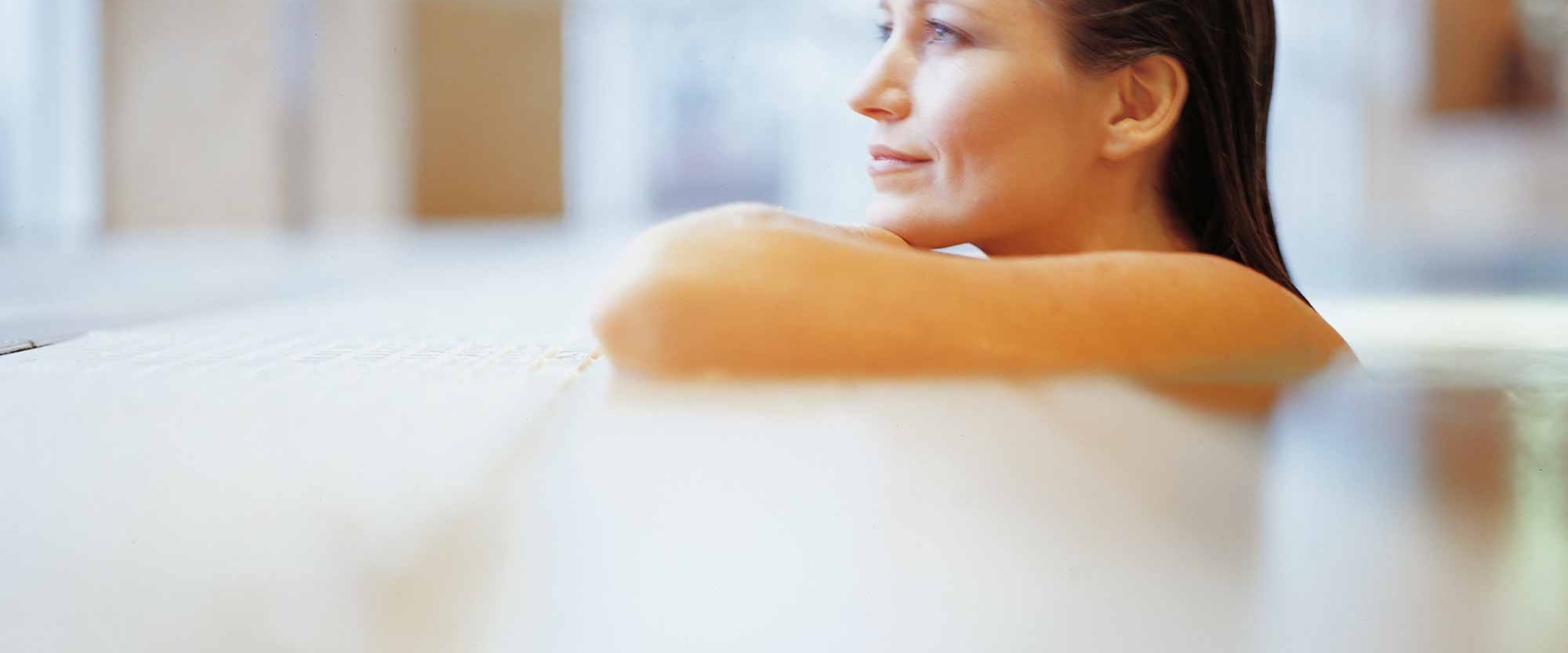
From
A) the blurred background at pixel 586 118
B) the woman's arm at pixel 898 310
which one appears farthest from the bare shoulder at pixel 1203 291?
the blurred background at pixel 586 118

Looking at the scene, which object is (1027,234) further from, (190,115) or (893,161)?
(190,115)

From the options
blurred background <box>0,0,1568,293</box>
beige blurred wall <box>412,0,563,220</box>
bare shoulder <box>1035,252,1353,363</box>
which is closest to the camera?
bare shoulder <box>1035,252,1353,363</box>

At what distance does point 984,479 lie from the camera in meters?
0.55

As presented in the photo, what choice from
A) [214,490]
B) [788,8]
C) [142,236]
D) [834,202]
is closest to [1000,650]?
[214,490]

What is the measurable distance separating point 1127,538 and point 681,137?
18.0ft

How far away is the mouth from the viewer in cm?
72

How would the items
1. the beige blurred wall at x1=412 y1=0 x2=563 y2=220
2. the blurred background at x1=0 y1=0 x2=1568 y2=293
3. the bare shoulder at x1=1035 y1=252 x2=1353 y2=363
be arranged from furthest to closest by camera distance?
the beige blurred wall at x1=412 y1=0 x2=563 y2=220 < the blurred background at x1=0 y1=0 x2=1568 y2=293 < the bare shoulder at x1=1035 y1=252 x2=1353 y2=363

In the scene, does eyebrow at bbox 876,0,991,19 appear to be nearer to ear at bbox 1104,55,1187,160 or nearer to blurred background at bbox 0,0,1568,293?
ear at bbox 1104,55,1187,160

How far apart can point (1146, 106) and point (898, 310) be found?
215mm

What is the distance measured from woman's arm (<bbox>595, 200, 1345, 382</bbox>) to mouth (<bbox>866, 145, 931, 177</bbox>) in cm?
7

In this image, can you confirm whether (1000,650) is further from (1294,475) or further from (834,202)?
(834,202)

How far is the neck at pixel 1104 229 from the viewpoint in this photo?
737 millimetres

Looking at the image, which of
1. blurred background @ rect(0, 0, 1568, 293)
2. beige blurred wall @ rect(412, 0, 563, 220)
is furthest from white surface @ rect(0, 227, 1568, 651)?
beige blurred wall @ rect(412, 0, 563, 220)

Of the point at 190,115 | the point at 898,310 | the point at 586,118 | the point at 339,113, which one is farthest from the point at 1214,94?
the point at 586,118
